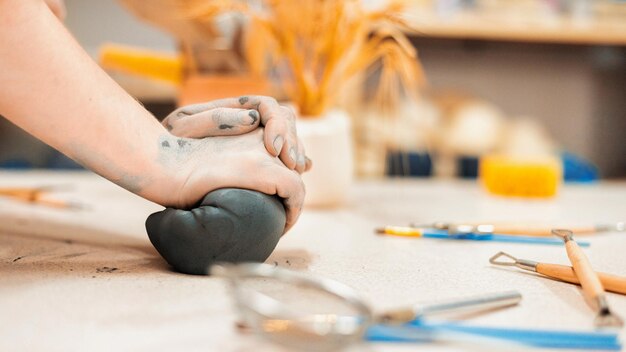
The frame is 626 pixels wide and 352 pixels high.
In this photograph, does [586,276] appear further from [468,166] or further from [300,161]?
[468,166]

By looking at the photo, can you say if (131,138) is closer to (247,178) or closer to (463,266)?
(247,178)

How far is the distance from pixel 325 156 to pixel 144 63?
16.0 inches

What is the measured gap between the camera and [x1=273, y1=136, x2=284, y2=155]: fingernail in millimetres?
459

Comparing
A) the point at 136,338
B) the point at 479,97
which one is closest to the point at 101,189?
the point at 136,338

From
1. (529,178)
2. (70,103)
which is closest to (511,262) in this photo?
(70,103)

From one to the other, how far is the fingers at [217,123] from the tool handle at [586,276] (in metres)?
0.24

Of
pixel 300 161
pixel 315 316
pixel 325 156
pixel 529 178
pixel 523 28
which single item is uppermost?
pixel 523 28

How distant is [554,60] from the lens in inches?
70.6

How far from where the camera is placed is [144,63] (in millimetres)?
1055

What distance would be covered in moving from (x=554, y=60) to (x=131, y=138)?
62.9 inches

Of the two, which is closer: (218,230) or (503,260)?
(218,230)

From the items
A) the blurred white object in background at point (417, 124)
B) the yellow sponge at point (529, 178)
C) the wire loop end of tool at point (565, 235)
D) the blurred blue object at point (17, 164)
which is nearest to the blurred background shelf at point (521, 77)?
the blurred blue object at point (17, 164)

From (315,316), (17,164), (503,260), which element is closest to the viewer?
(315,316)

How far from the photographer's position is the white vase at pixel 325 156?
0.81 m
